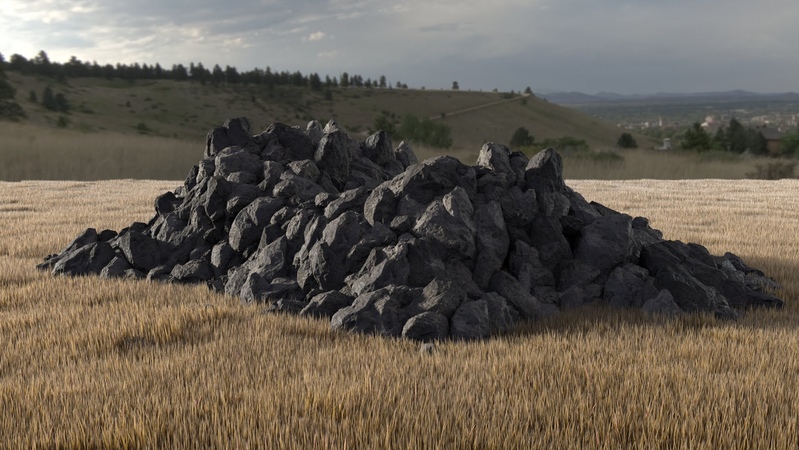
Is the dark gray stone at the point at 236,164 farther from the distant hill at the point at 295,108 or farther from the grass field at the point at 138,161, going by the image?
the distant hill at the point at 295,108

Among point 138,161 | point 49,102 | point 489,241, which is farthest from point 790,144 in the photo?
point 49,102

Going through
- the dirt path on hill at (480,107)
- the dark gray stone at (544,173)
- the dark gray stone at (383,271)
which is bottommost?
the dark gray stone at (383,271)

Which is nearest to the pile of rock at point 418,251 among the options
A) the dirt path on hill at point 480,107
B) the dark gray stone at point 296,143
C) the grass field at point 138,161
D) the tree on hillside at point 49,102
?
the dark gray stone at point 296,143

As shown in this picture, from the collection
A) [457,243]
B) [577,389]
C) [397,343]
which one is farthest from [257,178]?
[577,389]

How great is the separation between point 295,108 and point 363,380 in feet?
320

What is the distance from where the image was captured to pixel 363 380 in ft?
12.9

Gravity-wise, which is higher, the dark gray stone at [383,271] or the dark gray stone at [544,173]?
the dark gray stone at [544,173]

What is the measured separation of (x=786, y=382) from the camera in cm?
403

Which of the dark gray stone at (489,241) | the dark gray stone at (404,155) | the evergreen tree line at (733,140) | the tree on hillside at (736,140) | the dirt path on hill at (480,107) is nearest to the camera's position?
the dark gray stone at (489,241)

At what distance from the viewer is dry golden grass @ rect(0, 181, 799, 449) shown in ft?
10.7

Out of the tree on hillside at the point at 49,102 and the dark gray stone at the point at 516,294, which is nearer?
the dark gray stone at the point at 516,294

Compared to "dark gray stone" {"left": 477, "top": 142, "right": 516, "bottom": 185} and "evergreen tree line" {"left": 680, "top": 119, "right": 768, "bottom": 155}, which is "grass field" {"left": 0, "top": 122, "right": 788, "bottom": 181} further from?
"evergreen tree line" {"left": 680, "top": 119, "right": 768, "bottom": 155}

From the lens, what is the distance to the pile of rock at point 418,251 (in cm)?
584

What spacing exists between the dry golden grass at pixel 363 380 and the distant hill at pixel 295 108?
68726 millimetres
